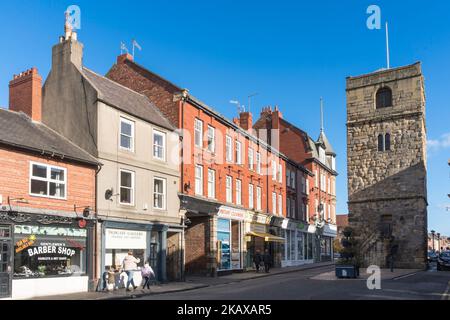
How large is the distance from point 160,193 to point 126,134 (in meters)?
3.82

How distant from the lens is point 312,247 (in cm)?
5112

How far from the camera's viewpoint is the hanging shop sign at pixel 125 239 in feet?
73.6

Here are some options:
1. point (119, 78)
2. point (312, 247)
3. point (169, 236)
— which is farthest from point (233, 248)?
point (312, 247)

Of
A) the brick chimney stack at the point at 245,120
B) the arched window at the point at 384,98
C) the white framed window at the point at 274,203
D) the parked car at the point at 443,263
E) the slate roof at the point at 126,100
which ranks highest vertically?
the arched window at the point at 384,98

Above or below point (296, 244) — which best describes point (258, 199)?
above

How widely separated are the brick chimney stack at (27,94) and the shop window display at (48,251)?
6.35 metres

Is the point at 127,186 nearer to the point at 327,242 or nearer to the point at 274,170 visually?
the point at 274,170

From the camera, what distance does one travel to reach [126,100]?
26125 mm

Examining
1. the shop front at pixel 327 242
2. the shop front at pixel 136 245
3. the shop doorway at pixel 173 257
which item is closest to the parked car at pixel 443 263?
the shop front at pixel 327 242

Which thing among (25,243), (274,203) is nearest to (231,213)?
(274,203)

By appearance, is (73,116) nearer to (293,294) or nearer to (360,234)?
(293,294)

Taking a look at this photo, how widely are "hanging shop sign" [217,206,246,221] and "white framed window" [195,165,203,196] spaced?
7.59ft

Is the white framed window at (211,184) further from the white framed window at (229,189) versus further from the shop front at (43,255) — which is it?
the shop front at (43,255)

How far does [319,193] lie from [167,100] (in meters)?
29.6
